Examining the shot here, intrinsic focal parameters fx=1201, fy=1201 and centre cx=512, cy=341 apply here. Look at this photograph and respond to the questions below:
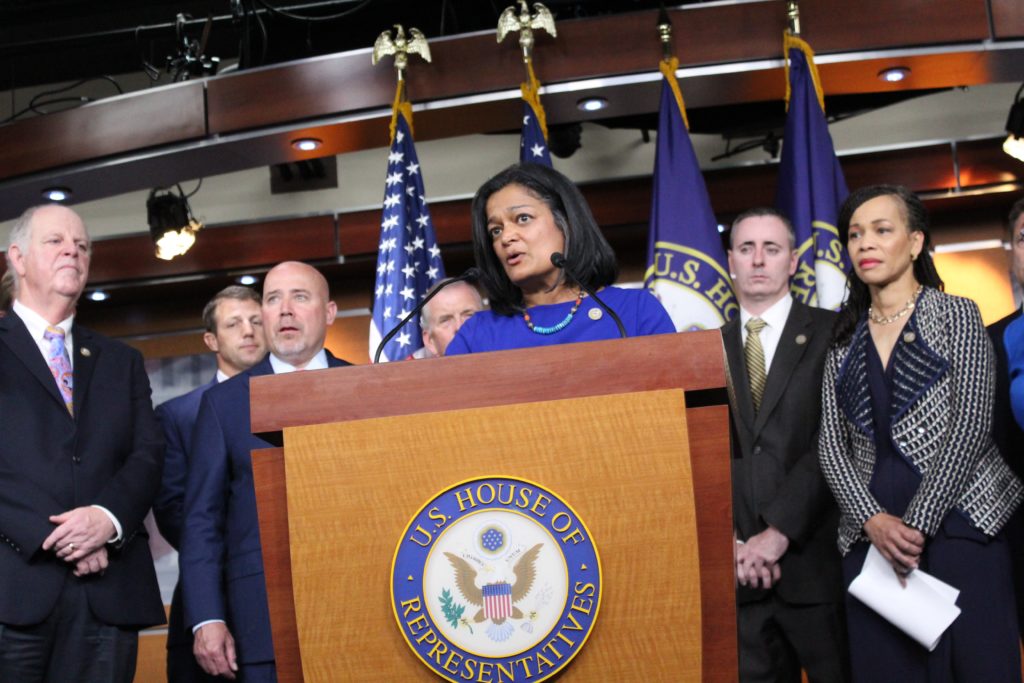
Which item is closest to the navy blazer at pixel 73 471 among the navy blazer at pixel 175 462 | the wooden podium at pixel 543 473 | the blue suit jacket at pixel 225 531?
the blue suit jacket at pixel 225 531

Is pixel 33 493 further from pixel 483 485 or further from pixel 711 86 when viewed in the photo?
pixel 711 86

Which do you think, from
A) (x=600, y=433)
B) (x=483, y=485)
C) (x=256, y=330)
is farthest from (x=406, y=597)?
(x=256, y=330)

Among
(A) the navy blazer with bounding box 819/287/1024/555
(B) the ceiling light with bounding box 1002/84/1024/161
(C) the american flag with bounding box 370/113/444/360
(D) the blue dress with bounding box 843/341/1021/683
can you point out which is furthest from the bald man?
(B) the ceiling light with bounding box 1002/84/1024/161

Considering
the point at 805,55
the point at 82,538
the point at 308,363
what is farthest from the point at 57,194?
the point at 805,55

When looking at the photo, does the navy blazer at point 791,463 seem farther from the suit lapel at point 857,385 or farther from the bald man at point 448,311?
the bald man at point 448,311

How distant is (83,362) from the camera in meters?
3.13

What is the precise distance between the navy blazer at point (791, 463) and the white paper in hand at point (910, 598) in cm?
32

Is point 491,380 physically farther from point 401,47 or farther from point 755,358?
point 401,47

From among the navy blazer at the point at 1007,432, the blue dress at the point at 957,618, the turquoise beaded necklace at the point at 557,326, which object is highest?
the turquoise beaded necklace at the point at 557,326

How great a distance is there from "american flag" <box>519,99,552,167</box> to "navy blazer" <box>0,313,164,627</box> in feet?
5.03

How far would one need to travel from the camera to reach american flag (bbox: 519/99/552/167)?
4004 mm

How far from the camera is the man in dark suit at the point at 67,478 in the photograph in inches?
110

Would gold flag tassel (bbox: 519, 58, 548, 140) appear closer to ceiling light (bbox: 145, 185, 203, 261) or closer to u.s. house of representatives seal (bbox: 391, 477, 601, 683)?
ceiling light (bbox: 145, 185, 203, 261)

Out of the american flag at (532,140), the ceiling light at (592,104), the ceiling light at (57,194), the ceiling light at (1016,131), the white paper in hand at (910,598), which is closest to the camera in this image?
the white paper in hand at (910,598)
